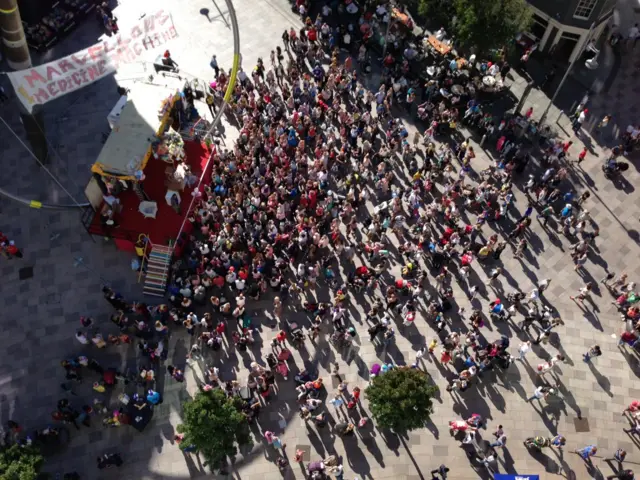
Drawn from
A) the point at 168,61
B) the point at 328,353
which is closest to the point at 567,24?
the point at 168,61

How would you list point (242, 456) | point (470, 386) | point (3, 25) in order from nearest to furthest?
point (242, 456) < point (470, 386) < point (3, 25)

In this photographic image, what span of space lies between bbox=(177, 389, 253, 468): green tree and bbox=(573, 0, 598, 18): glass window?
99.0 ft

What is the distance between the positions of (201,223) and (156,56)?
13689 millimetres

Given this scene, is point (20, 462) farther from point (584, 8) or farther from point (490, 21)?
point (584, 8)

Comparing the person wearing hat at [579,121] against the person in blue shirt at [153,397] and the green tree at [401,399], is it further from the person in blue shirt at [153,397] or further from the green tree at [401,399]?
the person in blue shirt at [153,397]

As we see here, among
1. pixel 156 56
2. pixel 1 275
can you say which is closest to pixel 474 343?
pixel 1 275

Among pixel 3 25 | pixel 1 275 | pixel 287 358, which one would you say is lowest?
pixel 1 275

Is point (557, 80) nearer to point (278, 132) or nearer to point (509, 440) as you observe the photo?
point (278, 132)

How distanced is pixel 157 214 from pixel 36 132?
818 cm

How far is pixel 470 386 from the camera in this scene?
2602 centimetres

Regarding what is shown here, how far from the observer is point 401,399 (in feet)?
73.3

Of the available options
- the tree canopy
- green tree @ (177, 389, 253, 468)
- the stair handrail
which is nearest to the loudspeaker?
the stair handrail

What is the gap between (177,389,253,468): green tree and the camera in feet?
71.6

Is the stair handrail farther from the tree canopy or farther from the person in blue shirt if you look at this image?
the tree canopy
